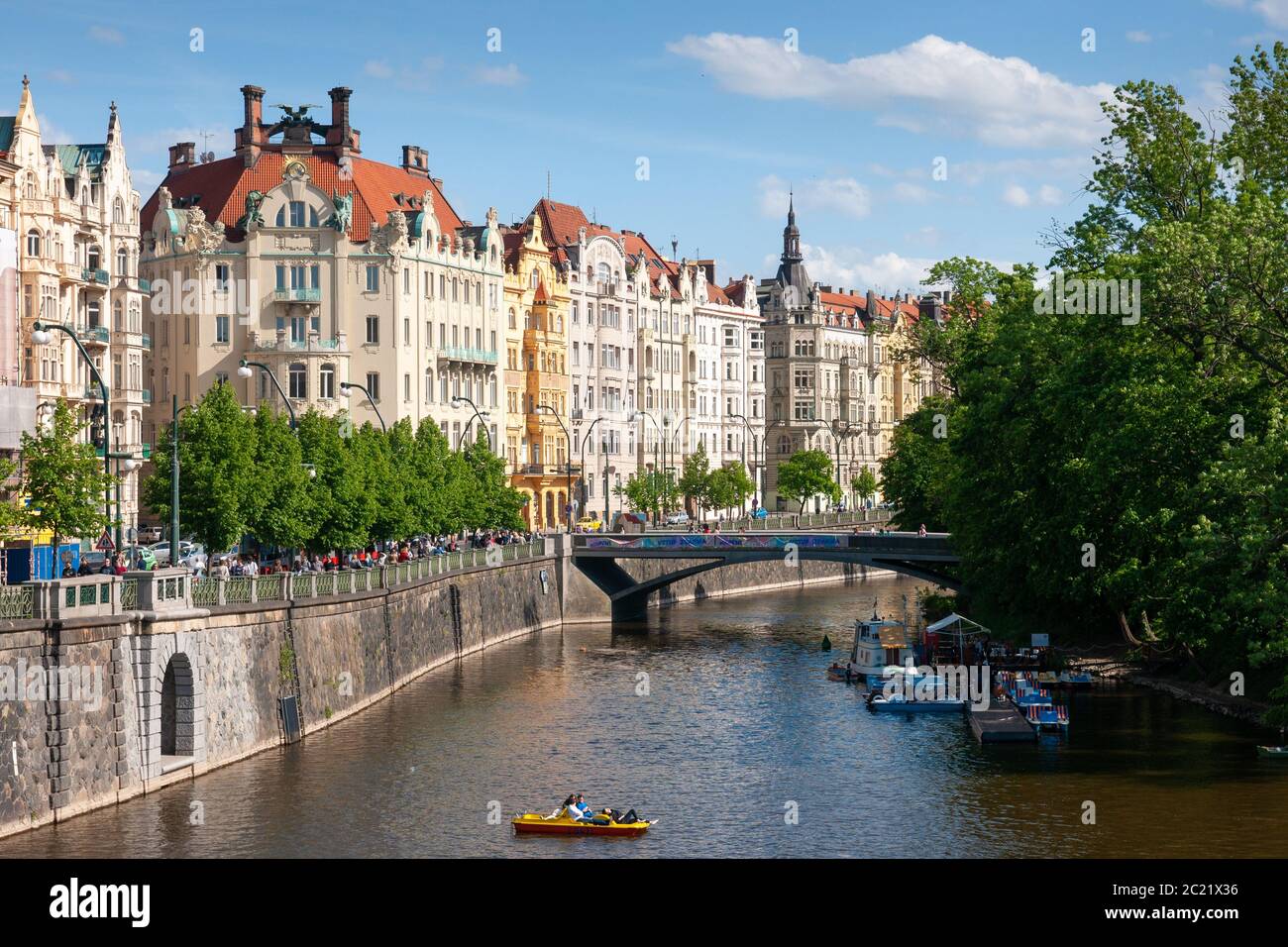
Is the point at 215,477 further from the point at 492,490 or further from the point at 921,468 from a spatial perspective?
the point at 921,468

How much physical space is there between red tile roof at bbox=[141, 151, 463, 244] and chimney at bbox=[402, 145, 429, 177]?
5901mm

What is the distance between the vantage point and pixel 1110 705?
70312mm

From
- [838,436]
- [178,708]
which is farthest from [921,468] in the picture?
[838,436]

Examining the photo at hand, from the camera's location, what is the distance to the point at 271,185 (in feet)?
395

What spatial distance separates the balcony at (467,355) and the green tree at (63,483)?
6777 cm

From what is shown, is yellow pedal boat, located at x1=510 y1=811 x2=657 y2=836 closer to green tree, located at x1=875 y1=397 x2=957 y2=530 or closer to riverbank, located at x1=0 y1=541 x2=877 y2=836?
riverbank, located at x1=0 y1=541 x2=877 y2=836

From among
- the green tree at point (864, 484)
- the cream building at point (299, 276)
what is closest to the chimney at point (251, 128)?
the cream building at point (299, 276)

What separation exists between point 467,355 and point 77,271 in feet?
127

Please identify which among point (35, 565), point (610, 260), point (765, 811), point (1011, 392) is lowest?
point (765, 811)

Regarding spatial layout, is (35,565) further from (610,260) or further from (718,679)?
(610,260)
